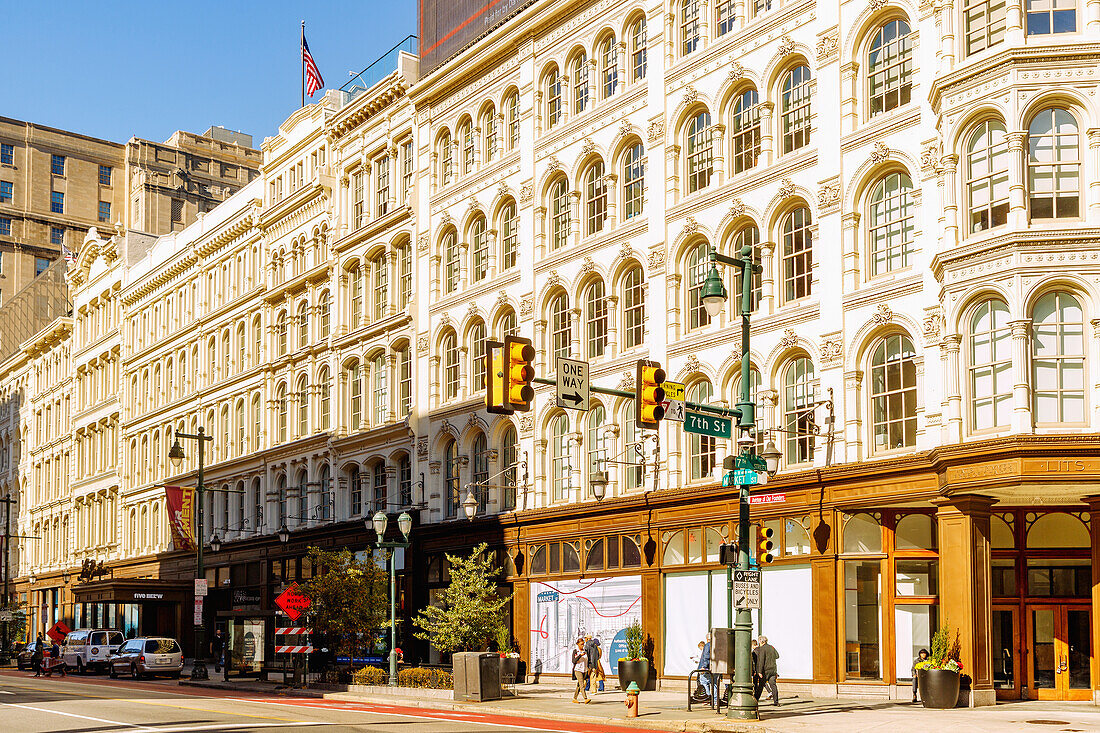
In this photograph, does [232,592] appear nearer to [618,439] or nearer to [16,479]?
[618,439]

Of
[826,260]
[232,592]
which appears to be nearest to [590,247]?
[826,260]

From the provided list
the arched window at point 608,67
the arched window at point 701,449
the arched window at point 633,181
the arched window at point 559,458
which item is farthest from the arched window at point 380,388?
the arched window at point 701,449

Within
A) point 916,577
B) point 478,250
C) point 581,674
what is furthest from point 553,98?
point 916,577

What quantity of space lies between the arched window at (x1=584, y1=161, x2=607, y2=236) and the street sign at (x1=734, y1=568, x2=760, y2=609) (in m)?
19.4

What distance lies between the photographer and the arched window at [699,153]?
38781mm

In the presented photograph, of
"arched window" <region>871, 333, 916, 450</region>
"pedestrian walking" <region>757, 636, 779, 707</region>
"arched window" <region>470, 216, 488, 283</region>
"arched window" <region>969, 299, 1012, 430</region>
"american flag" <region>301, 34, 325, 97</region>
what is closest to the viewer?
"arched window" <region>969, 299, 1012, 430</region>

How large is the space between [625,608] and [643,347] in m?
8.21

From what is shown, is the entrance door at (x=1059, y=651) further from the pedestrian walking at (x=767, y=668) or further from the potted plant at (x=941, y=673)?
the pedestrian walking at (x=767, y=668)

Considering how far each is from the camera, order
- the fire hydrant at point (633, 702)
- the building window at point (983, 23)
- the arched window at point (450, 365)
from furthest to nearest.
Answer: the arched window at point (450, 365) < the building window at point (983, 23) < the fire hydrant at point (633, 702)

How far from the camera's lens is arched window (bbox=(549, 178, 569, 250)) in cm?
4478

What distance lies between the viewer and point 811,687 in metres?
32.7

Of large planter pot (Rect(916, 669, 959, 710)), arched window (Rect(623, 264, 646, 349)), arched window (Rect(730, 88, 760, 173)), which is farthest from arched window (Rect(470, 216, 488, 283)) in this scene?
large planter pot (Rect(916, 669, 959, 710))

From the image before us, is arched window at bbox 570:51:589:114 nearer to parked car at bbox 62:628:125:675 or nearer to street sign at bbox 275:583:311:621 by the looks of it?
street sign at bbox 275:583:311:621

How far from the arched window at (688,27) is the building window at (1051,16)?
41.2 ft
